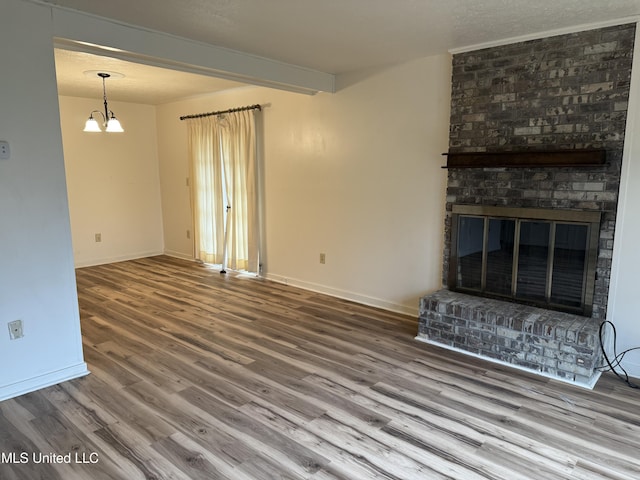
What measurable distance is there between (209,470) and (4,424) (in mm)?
1291

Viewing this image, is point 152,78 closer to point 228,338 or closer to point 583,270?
point 228,338

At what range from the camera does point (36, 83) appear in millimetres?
2582

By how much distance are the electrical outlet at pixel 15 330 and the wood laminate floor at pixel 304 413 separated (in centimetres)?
39

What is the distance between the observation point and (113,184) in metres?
6.43

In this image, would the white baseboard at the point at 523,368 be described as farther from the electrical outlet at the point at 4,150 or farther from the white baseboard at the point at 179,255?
the white baseboard at the point at 179,255

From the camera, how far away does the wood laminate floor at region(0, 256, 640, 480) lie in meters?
2.04

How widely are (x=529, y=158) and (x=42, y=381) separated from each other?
372 cm

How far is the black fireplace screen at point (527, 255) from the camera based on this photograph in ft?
10.2

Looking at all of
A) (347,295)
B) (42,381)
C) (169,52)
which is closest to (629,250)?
(347,295)

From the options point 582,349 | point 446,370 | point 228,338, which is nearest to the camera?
point 582,349

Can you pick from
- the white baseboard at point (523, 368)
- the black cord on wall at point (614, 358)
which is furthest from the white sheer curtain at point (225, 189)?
the black cord on wall at point (614, 358)

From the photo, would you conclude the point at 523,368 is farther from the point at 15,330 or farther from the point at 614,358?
the point at 15,330

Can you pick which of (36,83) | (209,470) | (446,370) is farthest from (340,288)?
(36,83)

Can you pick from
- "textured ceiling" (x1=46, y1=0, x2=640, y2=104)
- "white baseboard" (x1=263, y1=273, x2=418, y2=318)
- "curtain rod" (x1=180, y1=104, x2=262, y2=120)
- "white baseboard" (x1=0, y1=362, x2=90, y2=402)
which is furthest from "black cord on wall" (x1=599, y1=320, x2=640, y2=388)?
"curtain rod" (x1=180, y1=104, x2=262, y2=120)
